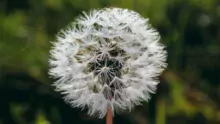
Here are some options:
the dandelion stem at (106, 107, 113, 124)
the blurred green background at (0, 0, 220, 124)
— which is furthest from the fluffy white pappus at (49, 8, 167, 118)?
the blurred green background at (0, 0, 220, 124)

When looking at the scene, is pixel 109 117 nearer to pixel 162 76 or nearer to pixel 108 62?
pixel 108 62

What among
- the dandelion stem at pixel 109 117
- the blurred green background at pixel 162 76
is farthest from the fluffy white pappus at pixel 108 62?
the blurred green background at pixel 162 76

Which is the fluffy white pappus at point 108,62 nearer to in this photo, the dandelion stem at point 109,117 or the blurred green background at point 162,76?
the dandelion stem at point 109,117

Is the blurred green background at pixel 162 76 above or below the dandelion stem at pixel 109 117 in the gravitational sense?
above

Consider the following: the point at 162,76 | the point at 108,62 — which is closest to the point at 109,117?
the point at 108,62

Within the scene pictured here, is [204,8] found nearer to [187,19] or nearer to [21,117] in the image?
[187,19]

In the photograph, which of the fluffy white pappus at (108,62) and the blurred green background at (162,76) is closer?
the fluffy white pappus at (108,62)

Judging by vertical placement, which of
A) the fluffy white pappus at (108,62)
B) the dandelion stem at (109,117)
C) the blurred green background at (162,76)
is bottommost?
the dandelion stem at (109,117)
